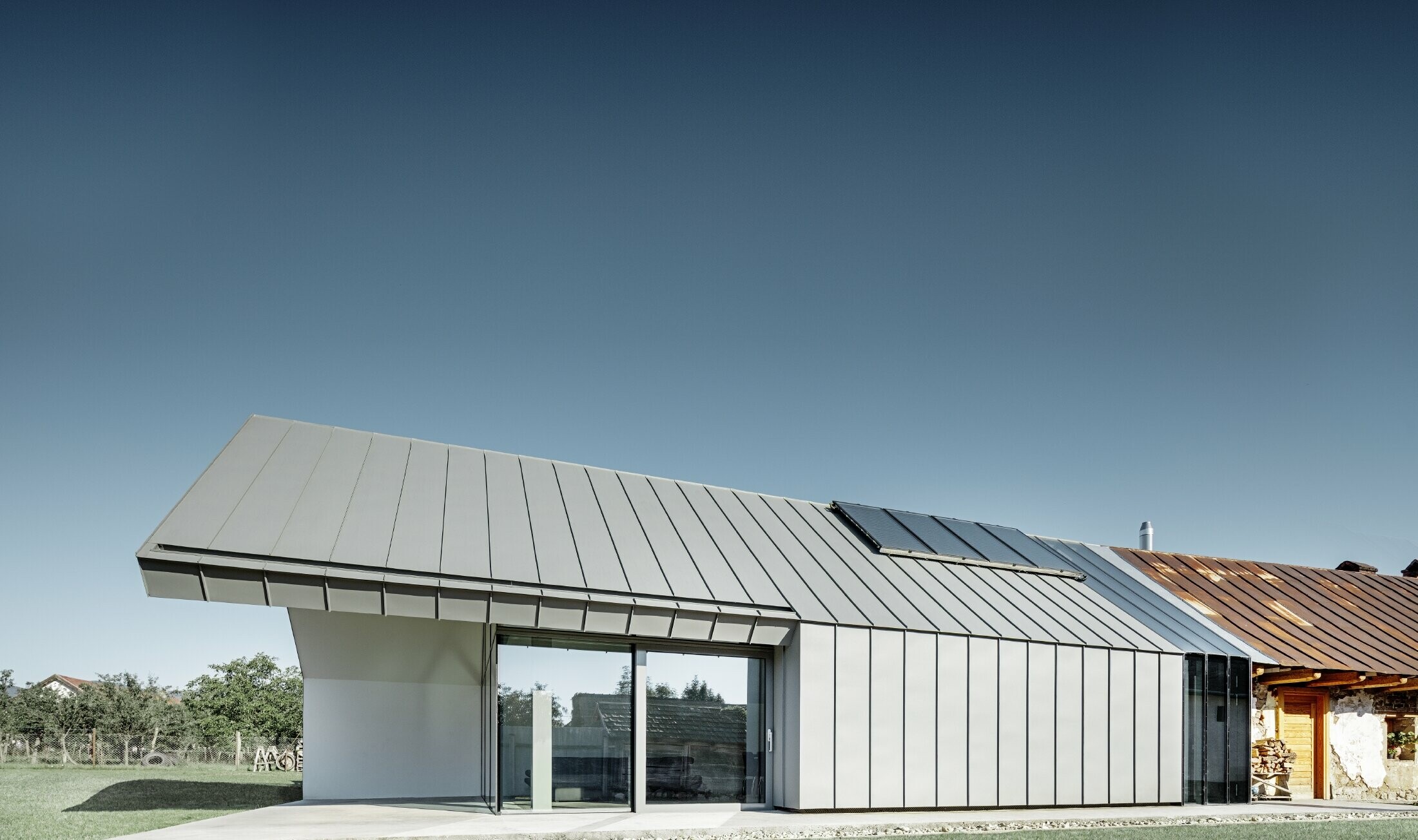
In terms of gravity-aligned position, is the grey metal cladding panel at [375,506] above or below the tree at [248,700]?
above

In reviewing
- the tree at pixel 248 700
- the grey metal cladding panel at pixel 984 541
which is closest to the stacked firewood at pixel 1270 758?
the grey metal cladding panel at pixel 984 541

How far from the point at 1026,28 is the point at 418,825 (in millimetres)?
16359

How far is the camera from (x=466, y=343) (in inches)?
887

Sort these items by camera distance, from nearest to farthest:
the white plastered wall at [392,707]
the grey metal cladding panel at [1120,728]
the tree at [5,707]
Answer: the white plastered wall at [392,707] < the grey metal cladding panel at [1120,728] < the tree at [5,707]

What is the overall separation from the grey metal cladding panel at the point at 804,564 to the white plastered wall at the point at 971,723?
28cm

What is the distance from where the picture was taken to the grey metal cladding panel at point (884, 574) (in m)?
13.3

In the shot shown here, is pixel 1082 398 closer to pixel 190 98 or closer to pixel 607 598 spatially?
pixel 607 598

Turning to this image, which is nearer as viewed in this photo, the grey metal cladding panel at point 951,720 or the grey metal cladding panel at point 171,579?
the grey metal cladding panel at point 171,579

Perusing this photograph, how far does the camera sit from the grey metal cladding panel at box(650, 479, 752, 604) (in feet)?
41.0

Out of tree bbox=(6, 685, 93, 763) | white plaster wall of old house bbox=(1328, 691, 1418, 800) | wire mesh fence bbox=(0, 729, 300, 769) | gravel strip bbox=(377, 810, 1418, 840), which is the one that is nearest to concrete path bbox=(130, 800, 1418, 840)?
gravel strip bbox=(377, 810, 1418, 840)

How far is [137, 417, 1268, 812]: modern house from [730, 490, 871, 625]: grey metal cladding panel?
0.15 feet

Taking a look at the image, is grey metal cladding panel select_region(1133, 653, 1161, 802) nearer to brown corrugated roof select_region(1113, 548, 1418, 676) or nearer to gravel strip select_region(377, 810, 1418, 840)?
gravel strip select_region(377, 810, 1418, 840)

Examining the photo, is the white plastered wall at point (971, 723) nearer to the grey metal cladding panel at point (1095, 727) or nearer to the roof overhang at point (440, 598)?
the grey metal cladding panel at point (1095, 727)

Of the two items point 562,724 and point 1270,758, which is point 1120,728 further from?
point 562,724
